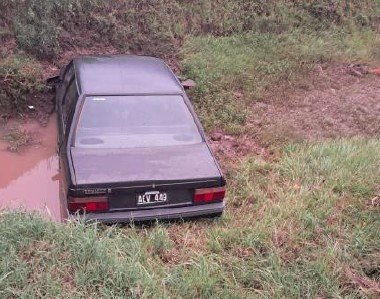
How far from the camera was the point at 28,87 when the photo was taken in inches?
Answer: 266

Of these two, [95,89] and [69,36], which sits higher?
[95,89]

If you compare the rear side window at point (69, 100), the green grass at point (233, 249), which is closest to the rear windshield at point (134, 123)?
the rear side window at point (69, 100)

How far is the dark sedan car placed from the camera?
4.10m

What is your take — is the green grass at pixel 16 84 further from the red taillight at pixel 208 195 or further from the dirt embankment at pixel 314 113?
the red taillight at pixel 208 195

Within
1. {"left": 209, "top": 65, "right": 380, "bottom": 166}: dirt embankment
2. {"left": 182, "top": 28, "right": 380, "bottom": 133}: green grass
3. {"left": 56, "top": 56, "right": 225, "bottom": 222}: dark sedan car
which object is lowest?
{"left": 209, "top": 65, "right": 380, "bottom": 166}: dirt embankment

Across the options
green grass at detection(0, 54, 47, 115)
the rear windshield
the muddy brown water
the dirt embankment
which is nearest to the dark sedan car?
the rear windshield

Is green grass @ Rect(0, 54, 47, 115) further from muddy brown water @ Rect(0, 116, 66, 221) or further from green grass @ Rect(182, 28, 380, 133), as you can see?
green grass @ Rect(182, 28, 380, 133)

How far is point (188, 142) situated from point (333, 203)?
156 cm

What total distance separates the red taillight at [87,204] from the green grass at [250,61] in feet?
9.46

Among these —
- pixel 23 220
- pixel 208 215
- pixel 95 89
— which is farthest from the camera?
pixel 95 89

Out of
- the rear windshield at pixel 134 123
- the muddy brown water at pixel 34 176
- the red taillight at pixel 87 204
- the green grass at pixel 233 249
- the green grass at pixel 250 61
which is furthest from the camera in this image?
the green grass at pixel 250 61

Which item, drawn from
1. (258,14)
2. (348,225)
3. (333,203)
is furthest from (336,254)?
(258,14)

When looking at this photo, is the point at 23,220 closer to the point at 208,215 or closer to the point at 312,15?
the point at 208,215

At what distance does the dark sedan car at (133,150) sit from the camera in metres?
4.10
